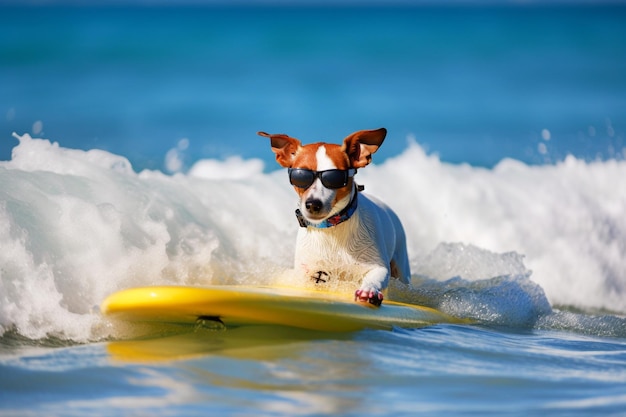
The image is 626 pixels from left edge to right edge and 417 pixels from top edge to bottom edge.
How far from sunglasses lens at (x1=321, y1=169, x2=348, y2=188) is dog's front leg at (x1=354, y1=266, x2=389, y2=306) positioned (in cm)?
61

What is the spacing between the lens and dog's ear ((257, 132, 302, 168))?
5980mm

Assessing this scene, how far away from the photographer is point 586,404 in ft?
13.6

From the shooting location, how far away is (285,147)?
6031 millimetres

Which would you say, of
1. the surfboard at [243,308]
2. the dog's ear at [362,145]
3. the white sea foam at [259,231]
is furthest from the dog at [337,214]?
the white sea foam at [259,231]

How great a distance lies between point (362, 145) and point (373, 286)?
2.84 ft

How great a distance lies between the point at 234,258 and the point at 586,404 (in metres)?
5.09

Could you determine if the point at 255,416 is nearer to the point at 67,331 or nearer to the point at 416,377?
the point at 416,377

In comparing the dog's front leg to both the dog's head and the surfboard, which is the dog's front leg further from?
the dog's head

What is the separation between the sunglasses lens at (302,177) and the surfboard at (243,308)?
64cm

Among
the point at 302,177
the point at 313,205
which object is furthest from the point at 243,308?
the point at 302,177

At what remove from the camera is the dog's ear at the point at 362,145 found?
5.95 metres

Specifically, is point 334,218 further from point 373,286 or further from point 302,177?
point 373,286

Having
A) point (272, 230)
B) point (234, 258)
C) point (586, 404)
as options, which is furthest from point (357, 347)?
point (272, 230)

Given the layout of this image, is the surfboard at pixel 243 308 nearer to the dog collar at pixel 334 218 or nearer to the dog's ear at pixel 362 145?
the dog collar at pixel 334 218
